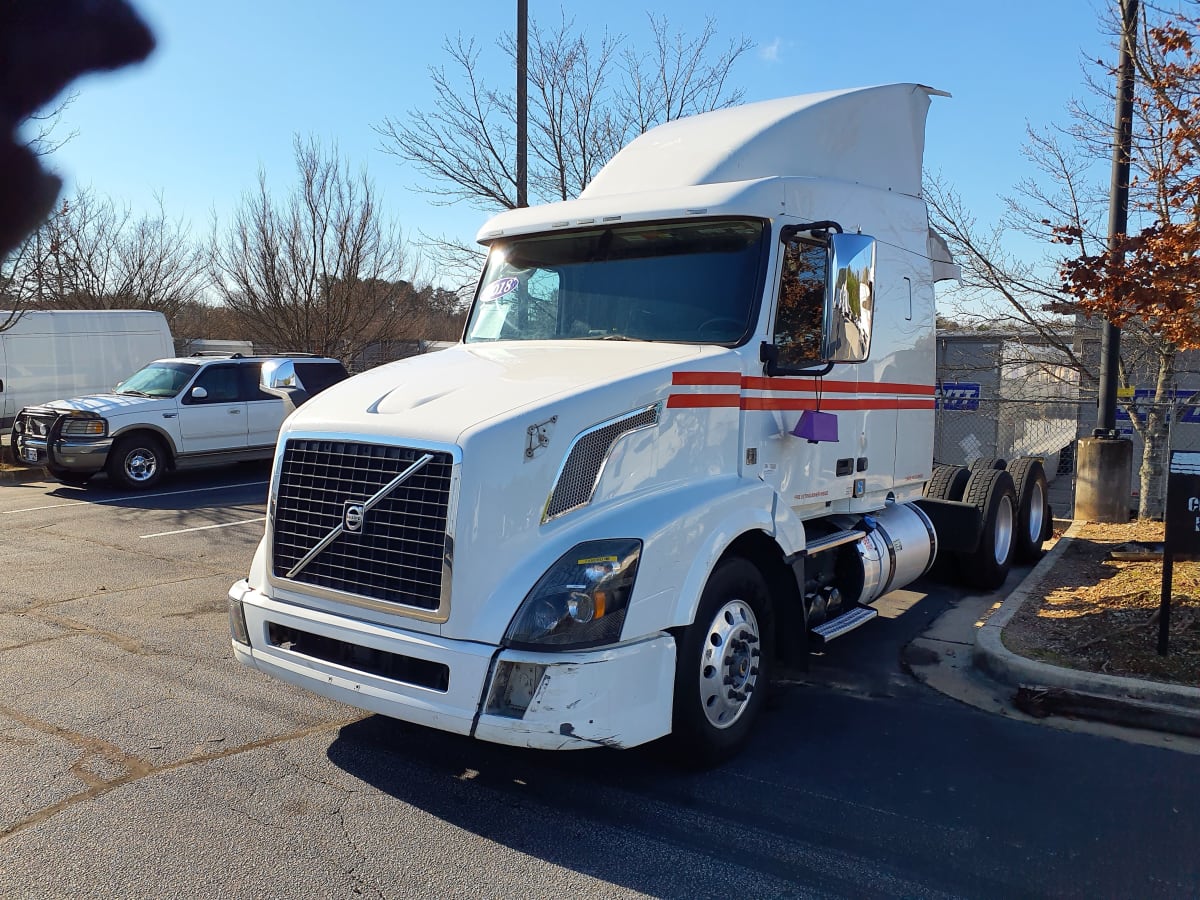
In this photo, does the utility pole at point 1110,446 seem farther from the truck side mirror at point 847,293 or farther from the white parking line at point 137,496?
the white parking line at point 137,496

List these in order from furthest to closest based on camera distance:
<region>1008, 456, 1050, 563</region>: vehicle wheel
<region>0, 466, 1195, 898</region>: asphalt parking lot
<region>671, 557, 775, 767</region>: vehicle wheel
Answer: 1. <region>1008, 456, 1050, 563</region>: vehicle wheel
2. <region>671, 557, 775, 767</region>: vehicle wheel
3. <region>0, 466, 1195, 898</region>: asphalt parking lot

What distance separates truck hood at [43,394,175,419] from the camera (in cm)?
1318

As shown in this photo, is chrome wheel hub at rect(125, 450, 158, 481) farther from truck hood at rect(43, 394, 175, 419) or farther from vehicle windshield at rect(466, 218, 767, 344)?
vehicle windshield at rect(466, 218, 767, 344)

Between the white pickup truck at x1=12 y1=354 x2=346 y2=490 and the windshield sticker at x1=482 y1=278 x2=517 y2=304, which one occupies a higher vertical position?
the windshield sticker at x1=482 y1=278 x2=517 y2=304

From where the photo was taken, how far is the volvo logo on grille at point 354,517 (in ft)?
13.0

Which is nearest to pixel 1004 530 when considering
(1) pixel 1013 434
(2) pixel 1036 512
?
(2) pixel 1036 512

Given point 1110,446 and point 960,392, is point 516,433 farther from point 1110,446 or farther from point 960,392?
point 960,392

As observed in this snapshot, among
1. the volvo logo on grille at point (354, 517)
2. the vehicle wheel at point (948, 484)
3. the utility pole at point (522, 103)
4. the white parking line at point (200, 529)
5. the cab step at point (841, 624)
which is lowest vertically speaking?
the white parking line at point (200, 529)

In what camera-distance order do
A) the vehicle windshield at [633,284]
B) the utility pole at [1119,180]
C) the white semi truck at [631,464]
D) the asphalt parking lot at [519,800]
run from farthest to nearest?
1. the utility pole at [1119,180]
2. the vehicle windshield at [633,284]
3. the white semi truck at [631,464]
4. the asphalt parking lot at [519,800]

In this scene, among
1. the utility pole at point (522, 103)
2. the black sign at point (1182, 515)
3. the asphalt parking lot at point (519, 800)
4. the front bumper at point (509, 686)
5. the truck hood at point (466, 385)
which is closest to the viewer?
the asphalt parking lot at point (519, 800)

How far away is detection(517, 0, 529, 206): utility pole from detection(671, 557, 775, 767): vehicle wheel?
952 centimetres

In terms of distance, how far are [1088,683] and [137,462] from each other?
503 inches

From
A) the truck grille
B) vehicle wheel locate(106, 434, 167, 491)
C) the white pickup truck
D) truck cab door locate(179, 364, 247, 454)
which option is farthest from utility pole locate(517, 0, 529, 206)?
the truck grille

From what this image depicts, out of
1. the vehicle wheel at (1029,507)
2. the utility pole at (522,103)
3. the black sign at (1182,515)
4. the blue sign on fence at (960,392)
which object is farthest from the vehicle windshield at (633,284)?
the blue sign on fence at (960,392)
